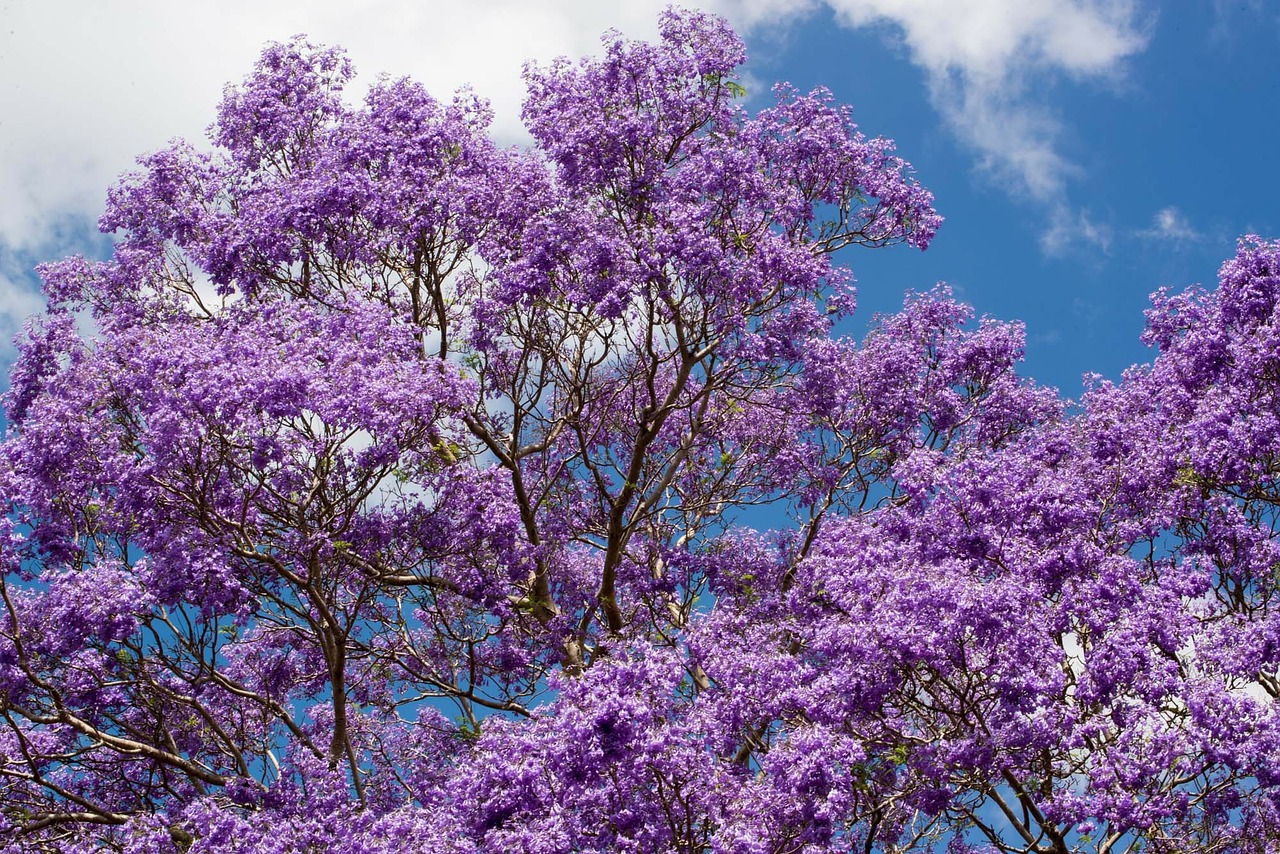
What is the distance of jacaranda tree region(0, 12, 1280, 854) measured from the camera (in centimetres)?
1208

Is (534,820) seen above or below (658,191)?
below

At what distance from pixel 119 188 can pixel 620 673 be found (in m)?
12.5

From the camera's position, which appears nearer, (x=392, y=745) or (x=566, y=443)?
(x=392, y=745)

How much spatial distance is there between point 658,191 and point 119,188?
8510 mm

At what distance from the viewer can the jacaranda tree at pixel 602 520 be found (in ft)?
39.6

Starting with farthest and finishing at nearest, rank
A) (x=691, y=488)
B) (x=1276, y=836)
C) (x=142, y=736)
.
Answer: (x=691, y=488) → (x=142, y=736) → (x=1276, y=836)

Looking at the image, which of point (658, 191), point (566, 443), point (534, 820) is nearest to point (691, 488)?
point (566, 443)

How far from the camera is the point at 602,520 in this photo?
19750mm

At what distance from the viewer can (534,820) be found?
38.0 feet

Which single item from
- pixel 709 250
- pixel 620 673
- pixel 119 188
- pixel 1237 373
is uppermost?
pixel 119 188

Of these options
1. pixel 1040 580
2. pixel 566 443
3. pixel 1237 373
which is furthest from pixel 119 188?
pixel 1237 373

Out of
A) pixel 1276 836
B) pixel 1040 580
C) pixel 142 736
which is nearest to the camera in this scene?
pixel 1040 580

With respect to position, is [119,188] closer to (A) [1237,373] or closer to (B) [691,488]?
(B) [691,488]

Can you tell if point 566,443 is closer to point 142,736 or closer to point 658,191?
point 658,191
